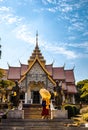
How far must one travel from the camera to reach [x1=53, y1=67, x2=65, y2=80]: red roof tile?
37.1 meters

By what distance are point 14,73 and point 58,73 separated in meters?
5.86

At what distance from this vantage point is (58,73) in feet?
125

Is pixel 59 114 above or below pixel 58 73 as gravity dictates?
below

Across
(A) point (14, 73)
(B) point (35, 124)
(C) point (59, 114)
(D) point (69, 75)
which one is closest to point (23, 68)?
(A) point (14, 73)

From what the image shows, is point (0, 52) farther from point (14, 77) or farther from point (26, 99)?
point (14, 77)

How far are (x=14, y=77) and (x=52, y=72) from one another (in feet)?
17.0

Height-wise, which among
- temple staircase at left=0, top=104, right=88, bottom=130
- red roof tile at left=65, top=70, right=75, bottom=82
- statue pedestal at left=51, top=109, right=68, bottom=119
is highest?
red roof tile at left=65, top=70, right=75, bottom=82

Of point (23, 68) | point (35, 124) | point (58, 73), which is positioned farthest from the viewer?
point (23, 68)

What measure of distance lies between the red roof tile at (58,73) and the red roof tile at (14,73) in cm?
479

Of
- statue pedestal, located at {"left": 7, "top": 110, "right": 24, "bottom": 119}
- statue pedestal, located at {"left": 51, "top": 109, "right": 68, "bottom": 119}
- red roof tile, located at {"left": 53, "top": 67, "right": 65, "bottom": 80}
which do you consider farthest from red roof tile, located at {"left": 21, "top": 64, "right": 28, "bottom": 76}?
statue pedestal, located at {"left": 51, "top": 109, "right": 68, "bottom": 119}

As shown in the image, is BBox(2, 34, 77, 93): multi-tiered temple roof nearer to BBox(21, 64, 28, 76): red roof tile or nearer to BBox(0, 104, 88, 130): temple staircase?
BBox(21, 64, 28, 76): red roof tile

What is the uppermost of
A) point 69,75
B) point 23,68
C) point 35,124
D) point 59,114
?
point 23,68

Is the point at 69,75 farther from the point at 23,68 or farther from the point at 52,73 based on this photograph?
the point at 23,68

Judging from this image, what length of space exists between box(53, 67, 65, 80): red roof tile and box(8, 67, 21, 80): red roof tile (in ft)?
15.7
